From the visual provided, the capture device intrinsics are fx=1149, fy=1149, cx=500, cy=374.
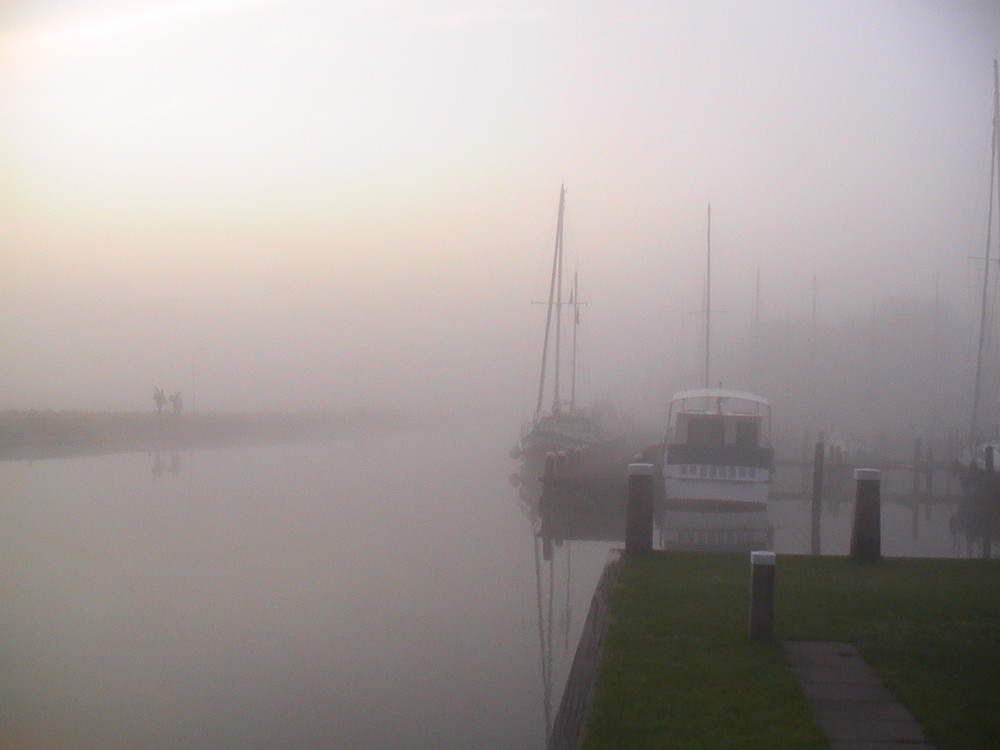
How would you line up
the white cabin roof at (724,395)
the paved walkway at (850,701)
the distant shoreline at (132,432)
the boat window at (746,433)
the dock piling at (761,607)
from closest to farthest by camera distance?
the paved walkway at (850,701)
the dock piling at (761,607)
the boat window at (746,433)
the white cabin roof at (724,395)
the distant shoreline at (132,432)

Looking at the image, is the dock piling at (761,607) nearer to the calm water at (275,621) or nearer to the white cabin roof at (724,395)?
the calm water at (275,621)

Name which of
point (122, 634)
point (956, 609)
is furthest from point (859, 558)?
point (122, 634)

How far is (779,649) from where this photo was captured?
9.37 metres

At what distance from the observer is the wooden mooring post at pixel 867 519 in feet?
47.9

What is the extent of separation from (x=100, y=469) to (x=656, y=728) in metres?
38.2

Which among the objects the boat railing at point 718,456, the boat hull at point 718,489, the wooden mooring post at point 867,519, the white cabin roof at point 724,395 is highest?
the wooden mooring post at point 867,519

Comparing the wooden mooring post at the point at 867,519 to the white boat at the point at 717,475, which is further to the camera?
the white boat at the point at 717,475

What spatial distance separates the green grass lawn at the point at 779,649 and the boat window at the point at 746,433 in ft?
59.7

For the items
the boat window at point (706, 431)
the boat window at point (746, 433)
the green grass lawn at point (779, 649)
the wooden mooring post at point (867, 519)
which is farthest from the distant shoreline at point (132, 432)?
the green grass lawn at point (779, 649)

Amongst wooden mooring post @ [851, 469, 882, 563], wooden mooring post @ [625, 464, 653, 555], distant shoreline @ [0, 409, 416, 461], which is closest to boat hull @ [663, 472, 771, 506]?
wooden mooring post @ [625, 464, 653, 555]

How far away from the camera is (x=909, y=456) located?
50.5m

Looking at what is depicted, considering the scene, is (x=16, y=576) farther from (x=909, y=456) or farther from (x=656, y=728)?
(x=909, y=456)

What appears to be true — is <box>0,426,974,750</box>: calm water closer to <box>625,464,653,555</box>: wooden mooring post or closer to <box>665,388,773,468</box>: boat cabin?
<box>625,464,653,555</box>: wooden mooring post

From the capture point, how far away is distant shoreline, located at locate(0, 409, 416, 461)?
52.8 metres
